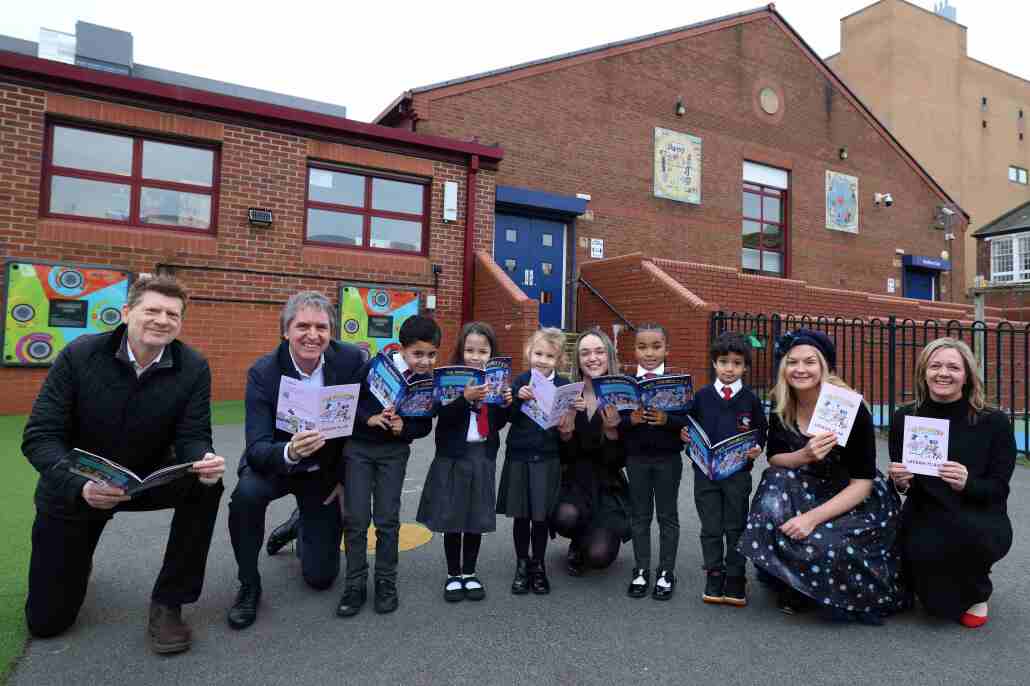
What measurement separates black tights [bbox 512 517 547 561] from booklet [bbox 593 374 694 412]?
831mm

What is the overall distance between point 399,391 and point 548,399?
0.80 metres

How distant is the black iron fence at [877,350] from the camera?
30.7 ft

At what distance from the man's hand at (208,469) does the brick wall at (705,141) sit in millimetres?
11232

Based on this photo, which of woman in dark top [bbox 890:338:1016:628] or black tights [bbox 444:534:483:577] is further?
black tights [bbox 444:534:483:577]

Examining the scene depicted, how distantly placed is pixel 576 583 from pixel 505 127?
1195 centimetres

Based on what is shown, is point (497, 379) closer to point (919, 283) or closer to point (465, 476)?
point (465, 476)

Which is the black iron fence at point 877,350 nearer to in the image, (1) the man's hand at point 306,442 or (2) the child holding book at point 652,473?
(2) the child holding book at point 652,473

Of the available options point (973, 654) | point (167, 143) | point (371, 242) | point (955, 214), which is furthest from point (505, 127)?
point (955, 214)

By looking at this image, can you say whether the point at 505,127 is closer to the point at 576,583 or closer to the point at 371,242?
the point at 371,242

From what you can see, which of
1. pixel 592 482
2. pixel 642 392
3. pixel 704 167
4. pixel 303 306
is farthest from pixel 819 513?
pixel 704 167

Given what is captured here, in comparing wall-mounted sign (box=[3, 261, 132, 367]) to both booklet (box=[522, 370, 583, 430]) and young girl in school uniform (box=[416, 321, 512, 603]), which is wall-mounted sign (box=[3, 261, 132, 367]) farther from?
booklet (box=[522, 370, 583, 430])

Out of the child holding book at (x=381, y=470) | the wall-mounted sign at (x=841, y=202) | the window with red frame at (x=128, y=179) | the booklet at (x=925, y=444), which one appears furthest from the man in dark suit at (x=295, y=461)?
the wall-mounted sign at (x=841, y=202)

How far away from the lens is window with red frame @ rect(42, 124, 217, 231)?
31.4 ft

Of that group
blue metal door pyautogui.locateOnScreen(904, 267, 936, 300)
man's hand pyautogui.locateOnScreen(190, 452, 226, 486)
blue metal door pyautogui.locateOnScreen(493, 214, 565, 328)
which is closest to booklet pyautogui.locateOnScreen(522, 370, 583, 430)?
man's hand pyautogui.locateOnScreen(190, 452, 226, 486)
